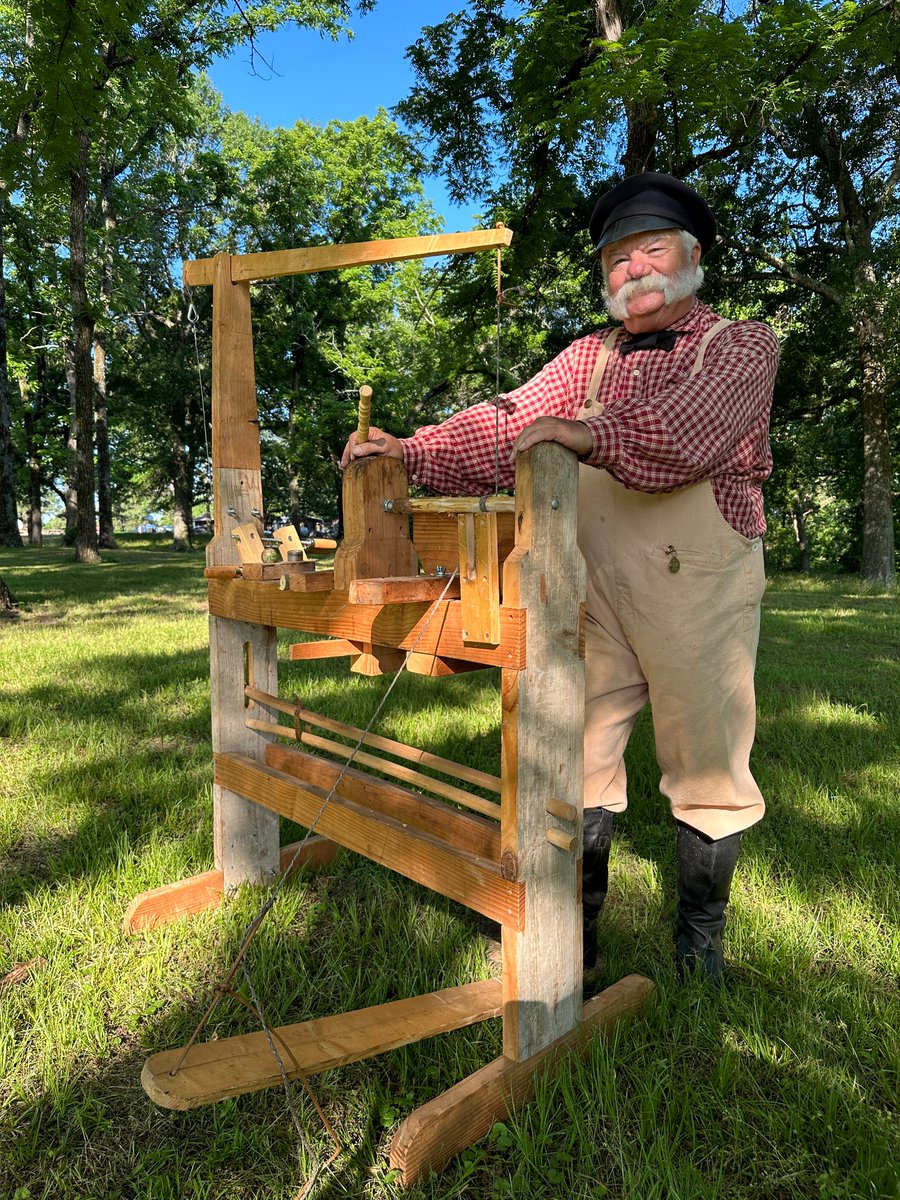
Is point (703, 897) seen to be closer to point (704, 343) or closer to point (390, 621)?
point (390, 621)

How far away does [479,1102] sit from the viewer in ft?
5.66

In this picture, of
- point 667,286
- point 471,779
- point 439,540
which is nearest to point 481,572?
point 439,540

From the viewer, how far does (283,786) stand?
2508mm

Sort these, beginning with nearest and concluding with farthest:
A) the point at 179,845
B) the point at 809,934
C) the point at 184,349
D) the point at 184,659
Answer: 1. the point at 809,934
2. the point at 179,845
3. the point at 184,659
4. the point at 184,349

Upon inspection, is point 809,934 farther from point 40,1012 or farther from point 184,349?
point 184,349

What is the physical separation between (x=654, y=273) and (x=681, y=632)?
3.14 feet

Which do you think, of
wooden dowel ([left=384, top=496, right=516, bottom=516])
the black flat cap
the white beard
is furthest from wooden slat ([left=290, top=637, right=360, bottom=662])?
the black flat cap

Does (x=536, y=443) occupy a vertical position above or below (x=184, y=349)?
below

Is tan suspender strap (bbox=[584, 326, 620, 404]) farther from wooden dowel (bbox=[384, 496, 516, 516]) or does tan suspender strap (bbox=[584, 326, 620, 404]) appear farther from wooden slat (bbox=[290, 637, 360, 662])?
wooden slat (bbox=[290, 637, 360, 662])

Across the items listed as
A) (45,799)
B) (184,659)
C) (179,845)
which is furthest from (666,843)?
(184,659)

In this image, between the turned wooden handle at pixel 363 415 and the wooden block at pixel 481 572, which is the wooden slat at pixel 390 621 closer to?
the wooden block at pixel 481 572

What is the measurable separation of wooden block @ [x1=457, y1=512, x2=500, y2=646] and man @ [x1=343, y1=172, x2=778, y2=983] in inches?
15.0

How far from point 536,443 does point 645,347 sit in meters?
0.68

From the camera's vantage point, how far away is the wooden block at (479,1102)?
5.27ft
